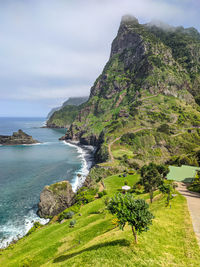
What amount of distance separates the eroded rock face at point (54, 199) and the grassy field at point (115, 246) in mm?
16162

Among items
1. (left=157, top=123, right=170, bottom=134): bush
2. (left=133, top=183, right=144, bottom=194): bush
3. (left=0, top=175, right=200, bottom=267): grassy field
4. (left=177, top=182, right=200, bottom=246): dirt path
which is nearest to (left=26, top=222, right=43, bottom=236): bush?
(left=0, top=175, right=200, bottom=267): grassy field

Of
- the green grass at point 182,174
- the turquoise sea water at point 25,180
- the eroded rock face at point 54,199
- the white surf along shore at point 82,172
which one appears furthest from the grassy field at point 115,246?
the white surf along shore at point 82,172

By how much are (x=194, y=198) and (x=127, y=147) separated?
81.4 m

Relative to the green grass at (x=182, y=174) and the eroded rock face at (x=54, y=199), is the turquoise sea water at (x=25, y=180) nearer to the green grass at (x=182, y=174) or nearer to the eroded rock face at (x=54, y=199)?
the eroded rock face at (x=54, y=199)

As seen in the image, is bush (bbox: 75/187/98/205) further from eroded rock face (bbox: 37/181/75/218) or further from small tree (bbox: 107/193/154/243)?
small tree (bbox: 107/193/154/243)

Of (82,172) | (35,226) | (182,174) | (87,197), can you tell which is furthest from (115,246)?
(82,172)

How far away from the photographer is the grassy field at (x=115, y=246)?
17.5 m

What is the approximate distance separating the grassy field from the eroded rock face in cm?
1616

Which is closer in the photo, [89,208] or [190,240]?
[190,240]

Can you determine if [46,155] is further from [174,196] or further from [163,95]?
[163,95]

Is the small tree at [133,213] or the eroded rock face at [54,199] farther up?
the small tree at [133,213]

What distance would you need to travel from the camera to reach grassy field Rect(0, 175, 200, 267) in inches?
688

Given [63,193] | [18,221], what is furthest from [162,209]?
[18,221]

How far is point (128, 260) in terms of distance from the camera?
16.9 m
